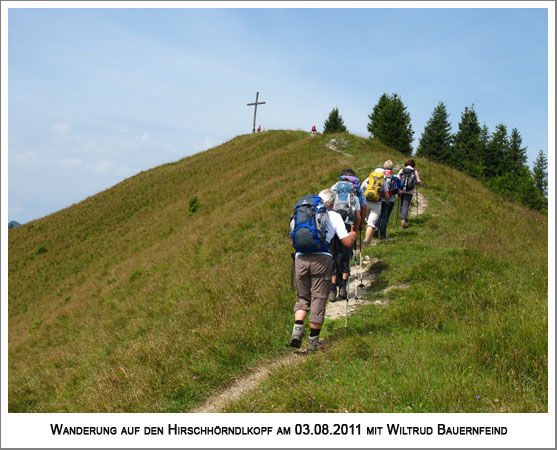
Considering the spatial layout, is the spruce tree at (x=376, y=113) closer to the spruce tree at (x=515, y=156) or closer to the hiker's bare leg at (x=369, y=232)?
the spruce tree at (x=515, y=156)

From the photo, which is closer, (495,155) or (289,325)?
(289,325)

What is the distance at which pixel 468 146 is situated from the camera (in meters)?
56.2

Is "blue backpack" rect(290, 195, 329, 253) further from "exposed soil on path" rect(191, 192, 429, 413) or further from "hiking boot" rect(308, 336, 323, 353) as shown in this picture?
"exposed soil on path" rect(191, 192, 429, 413)

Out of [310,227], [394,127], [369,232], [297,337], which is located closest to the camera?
[310,227]

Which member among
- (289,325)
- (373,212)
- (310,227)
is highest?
(373,212)

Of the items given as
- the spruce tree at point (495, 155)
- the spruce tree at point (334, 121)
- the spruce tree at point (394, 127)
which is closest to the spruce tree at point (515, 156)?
the spruce tree at point (495, 155)

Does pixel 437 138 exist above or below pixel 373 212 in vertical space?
above

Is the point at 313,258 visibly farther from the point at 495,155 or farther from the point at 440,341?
the point at 495,155

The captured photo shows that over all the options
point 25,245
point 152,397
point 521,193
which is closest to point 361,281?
point 152,397

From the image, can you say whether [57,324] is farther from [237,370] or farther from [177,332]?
[237,370]

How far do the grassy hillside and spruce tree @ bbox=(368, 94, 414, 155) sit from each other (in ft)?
106

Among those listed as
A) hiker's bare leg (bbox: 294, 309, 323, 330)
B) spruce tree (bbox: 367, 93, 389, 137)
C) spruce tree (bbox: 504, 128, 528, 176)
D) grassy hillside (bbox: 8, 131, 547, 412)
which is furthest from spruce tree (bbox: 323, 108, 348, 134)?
hiker's bare leg (bbox: 294, 309, 323, 330)

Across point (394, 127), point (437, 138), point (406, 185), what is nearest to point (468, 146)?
point (437, 138)

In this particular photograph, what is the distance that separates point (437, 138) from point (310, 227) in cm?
5978
